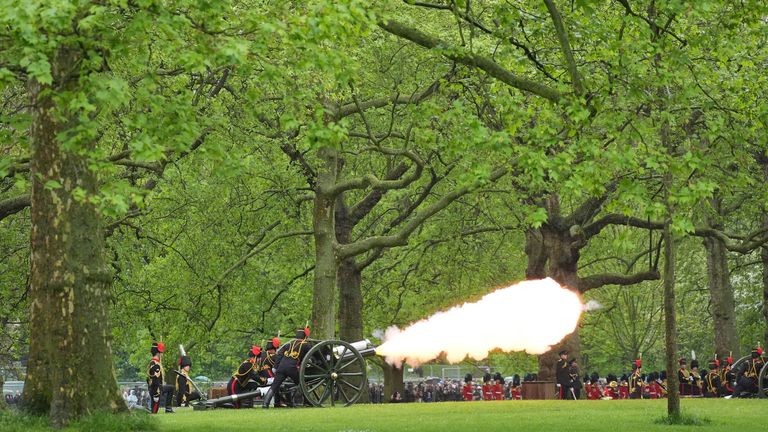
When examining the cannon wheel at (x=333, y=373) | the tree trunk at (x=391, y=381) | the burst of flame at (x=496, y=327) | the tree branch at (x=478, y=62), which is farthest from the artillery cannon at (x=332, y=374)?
the tree trunk at (x=391, y=381)

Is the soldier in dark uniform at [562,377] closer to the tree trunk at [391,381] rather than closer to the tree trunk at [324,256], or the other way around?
the tree trunk at [324,256]

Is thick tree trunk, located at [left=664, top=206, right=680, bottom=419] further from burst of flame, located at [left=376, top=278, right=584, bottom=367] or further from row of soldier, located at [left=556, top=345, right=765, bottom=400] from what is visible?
burst of flame, located at [left=376, top=278, right=584, bottom=367]

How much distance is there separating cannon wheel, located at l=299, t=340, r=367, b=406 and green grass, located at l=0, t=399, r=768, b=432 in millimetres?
1197

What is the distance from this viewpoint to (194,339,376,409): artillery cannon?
26.0 meters

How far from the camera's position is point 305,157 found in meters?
32.4

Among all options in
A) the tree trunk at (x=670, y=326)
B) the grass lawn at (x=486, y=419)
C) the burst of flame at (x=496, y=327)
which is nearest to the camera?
the grass lawn at (x=486, y=419)

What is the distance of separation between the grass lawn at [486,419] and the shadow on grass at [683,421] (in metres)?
0.16

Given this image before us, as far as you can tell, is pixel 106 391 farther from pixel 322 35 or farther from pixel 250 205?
pixel 250 205

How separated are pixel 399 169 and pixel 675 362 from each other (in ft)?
47.1

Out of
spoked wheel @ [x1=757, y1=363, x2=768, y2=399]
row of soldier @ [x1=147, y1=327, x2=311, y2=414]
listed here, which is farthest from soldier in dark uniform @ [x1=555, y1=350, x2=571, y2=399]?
row of soldier @ [x1=147, y1=327, x2=311, y2=414]

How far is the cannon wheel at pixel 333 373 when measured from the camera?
85.4 feet

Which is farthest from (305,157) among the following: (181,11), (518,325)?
(181,11)

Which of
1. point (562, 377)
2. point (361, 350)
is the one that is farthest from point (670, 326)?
point (562, 377)

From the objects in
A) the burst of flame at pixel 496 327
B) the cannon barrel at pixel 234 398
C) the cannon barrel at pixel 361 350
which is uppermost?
the burst of flame at pixel 496 327
